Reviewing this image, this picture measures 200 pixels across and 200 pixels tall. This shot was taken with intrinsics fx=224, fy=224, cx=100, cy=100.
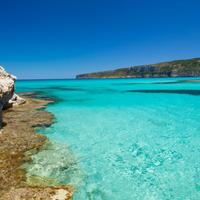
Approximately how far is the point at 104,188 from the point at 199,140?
853 centimetres

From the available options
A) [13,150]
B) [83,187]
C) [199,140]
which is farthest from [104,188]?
[199,140]

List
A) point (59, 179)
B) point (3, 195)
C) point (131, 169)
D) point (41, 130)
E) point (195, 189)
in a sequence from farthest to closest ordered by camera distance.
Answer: point (41, 130) → point (131, 169) → point (59, 179) → point (195, 189) → point (3, 195)

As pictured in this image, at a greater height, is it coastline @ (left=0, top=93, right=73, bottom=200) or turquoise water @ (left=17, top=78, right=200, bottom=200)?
coastline @ (left=0, top=93, right=73, bottom=200)

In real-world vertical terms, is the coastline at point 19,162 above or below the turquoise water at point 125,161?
above

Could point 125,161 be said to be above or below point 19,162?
below

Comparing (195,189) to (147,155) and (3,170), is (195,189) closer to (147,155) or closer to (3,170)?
(147,155)

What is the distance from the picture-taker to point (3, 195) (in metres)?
7.72

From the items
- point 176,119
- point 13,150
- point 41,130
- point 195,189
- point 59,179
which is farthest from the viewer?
point 176,119

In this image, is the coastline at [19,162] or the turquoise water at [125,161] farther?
the turquoise water at [125,161]

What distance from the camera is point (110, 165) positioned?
35.8 feet

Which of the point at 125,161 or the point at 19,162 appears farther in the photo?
the point at 125,161

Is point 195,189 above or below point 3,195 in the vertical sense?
below

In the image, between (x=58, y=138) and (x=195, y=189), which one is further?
(x=58, y=138)

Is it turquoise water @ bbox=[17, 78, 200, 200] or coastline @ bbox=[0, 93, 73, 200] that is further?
turquoise water @ bbox=[17, 78, 200, 200]
